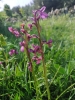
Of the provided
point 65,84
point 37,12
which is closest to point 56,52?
point 65,84

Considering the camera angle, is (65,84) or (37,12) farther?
(65,84)

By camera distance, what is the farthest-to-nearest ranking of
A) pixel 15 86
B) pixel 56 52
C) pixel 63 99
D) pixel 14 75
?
1. pixel 56 52
2. pixel 14 75
3. pixel 15 86
4. pixel 63 99

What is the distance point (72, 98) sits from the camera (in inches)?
48.6

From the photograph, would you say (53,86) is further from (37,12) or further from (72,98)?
(37,12)

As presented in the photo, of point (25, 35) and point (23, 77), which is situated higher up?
point (25, 35)

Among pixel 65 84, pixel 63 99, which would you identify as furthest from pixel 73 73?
pixel 63 99

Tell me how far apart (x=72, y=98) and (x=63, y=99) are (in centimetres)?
5

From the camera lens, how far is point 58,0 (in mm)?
23938

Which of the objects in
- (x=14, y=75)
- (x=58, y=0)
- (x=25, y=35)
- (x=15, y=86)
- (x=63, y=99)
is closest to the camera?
(x=25, y=35)

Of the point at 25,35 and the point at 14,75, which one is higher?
the point at 25,35

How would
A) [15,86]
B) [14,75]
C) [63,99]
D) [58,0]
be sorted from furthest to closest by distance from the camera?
[58,0], [14,75], [15,86], [63,99]

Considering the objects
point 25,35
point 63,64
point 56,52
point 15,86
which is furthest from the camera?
point 56,52

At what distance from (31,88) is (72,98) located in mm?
247

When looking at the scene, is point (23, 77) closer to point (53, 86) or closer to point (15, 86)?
point (15, 86)
